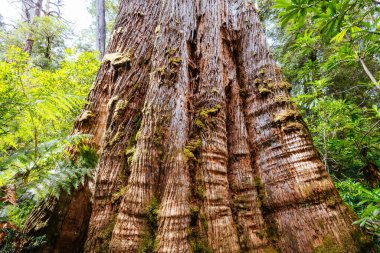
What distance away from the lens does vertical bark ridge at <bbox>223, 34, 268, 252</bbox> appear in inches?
60.3

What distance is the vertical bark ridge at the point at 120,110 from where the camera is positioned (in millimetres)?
1520

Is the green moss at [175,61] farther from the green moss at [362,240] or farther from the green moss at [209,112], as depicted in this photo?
the green moss at [362,240]

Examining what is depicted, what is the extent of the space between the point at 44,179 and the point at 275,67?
7.40ft

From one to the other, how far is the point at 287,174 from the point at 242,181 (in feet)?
1.16

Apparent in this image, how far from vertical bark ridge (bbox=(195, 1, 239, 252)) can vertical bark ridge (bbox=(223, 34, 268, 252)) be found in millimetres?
109

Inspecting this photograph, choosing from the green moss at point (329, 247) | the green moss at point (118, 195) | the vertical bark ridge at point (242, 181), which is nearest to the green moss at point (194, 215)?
the vertical bark ridge at point (242, 181)


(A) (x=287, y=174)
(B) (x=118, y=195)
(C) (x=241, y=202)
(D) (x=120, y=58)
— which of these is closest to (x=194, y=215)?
(C) (x=241, y=202)

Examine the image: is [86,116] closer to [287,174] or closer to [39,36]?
[287,174]

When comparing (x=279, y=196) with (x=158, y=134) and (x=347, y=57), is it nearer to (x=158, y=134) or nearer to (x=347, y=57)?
(x=158, y=134)

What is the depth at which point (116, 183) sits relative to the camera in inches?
63.1

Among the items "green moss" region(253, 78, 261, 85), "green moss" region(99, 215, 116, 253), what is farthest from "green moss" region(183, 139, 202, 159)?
"green moss" region(253, 78, 261, 85)

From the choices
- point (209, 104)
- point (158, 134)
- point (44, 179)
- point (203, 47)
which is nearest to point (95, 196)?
point (44, 179)

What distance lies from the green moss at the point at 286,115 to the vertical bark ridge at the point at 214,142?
467mm

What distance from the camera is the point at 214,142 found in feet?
5.61
